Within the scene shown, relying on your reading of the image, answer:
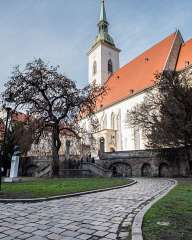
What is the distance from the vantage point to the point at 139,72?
46.2 m

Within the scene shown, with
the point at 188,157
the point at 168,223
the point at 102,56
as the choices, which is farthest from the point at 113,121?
the point at 168,223

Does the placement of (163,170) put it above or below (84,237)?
above

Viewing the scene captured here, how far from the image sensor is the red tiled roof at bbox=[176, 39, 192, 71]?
1474 inches

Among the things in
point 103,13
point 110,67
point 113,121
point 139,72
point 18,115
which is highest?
point 103,13

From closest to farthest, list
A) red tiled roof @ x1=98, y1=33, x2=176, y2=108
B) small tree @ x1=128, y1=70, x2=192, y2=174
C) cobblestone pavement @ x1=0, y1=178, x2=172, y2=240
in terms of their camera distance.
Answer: cobblestone pavement @ x1=0, y1=178, x2=172, y2=240 < small tree @ x1=128, y1=70, x2=192, y2=174 < red tiled roof @ x1=98, y1=33, x2=176, y2=108

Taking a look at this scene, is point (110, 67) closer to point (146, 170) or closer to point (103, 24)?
point (103, 24)

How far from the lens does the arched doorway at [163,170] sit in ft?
97.2

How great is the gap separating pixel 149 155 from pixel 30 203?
24.0 metres

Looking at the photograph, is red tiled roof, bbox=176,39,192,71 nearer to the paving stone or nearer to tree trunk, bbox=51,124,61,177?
tree trunk, bbox=51,124,61,177

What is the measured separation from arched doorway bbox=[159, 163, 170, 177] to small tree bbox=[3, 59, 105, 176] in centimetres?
1047

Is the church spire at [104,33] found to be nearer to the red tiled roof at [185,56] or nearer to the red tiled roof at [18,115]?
the red tiled roof at [185,56]

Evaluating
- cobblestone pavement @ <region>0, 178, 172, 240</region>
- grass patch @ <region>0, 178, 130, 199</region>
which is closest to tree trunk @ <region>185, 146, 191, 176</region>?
grass patch @ <region>0, 178, 130, 199</region>

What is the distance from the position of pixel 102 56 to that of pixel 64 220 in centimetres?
5497

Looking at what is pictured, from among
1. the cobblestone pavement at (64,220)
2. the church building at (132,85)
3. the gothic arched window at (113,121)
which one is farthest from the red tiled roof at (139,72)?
the cobblestone pavement at (64,220)
